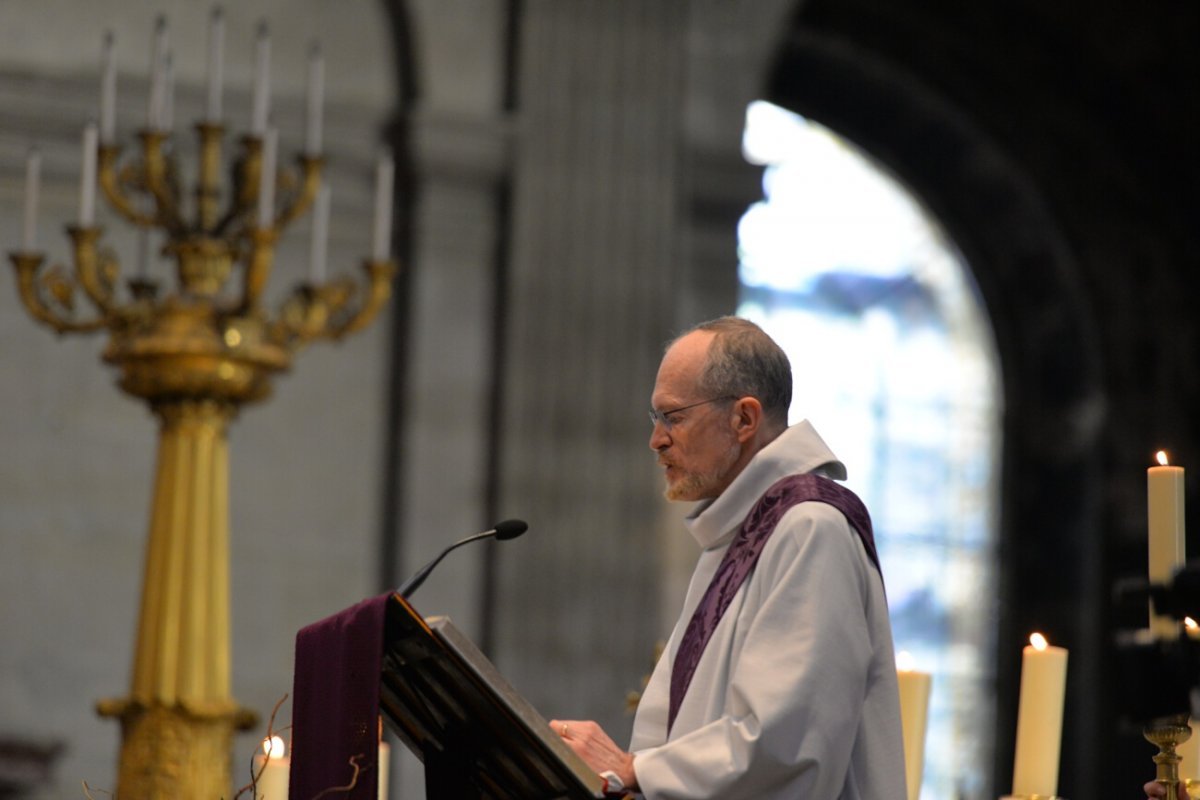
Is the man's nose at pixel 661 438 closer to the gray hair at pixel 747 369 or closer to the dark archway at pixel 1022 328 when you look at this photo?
the gray hair at pixel 747 369

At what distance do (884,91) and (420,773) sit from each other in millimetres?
5346

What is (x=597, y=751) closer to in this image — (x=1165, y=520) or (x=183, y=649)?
(x=1165, y=520)

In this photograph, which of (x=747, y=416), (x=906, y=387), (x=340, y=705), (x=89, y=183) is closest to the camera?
(x=340, y=705)

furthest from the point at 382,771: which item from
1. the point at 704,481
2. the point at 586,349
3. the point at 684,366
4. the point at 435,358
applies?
the point at 586,349

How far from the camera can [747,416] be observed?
381cm

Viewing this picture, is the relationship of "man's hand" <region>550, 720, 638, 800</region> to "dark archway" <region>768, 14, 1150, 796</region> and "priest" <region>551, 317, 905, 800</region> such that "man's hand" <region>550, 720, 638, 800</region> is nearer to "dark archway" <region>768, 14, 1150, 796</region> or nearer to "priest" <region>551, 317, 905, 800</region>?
"priest" <region>551, 317, 905, 800</region>

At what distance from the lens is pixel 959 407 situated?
11859 mm

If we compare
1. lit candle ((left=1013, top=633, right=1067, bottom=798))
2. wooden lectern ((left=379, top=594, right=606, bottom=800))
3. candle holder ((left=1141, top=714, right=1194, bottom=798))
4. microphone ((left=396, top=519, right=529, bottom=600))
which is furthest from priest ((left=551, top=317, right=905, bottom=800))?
lit candle ((left=1013, top=633, right=1067, bottom=798))

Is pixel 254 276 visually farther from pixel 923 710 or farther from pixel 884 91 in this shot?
pixel 884 91

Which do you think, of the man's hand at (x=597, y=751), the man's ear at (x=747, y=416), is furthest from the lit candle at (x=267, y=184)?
the man's hand at (x=597, y=751)

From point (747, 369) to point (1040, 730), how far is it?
0.91 meters

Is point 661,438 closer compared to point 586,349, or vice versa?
point 661,438

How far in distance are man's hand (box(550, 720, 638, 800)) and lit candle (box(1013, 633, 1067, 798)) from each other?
894 mm

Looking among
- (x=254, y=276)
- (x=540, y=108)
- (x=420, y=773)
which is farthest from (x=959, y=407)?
(x=254, y=276)
